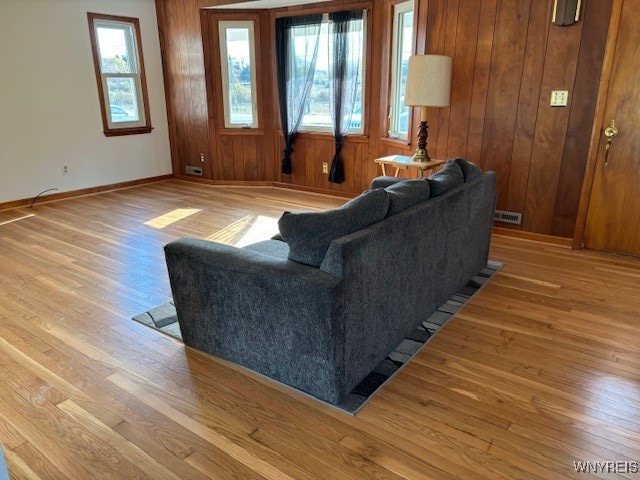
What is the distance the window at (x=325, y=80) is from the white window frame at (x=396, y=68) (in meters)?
0.40

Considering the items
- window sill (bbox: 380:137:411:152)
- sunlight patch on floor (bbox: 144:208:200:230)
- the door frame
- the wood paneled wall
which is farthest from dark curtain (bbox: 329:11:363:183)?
the door frame

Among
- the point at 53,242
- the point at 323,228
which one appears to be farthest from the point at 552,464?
the point at 53,242

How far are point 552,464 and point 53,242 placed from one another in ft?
13.5

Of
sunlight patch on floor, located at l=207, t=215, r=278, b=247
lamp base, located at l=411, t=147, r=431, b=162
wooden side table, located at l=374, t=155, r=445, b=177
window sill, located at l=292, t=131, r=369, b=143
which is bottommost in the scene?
sunlight patch on floor, located at l=207, t=215, r=278, b=247

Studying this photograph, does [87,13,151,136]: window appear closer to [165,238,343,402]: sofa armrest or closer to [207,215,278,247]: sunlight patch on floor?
[207,215,278,247]: sunlight patch on floor

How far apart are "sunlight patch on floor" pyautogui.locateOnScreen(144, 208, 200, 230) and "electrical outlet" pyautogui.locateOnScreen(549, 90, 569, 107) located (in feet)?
11.8

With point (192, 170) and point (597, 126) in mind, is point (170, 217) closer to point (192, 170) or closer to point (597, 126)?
point (192, 170)

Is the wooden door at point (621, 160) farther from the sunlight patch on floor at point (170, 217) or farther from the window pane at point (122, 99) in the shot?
the window pane at point (122, 99)

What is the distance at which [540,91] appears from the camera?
3764mm

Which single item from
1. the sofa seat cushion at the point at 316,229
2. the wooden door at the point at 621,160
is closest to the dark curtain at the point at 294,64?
the wooden door at the point at 621,160

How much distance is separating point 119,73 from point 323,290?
5.37 m

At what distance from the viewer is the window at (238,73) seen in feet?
18.9

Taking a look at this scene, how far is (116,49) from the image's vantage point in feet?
19.2

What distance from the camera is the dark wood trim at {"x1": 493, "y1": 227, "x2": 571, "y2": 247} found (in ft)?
12.9
